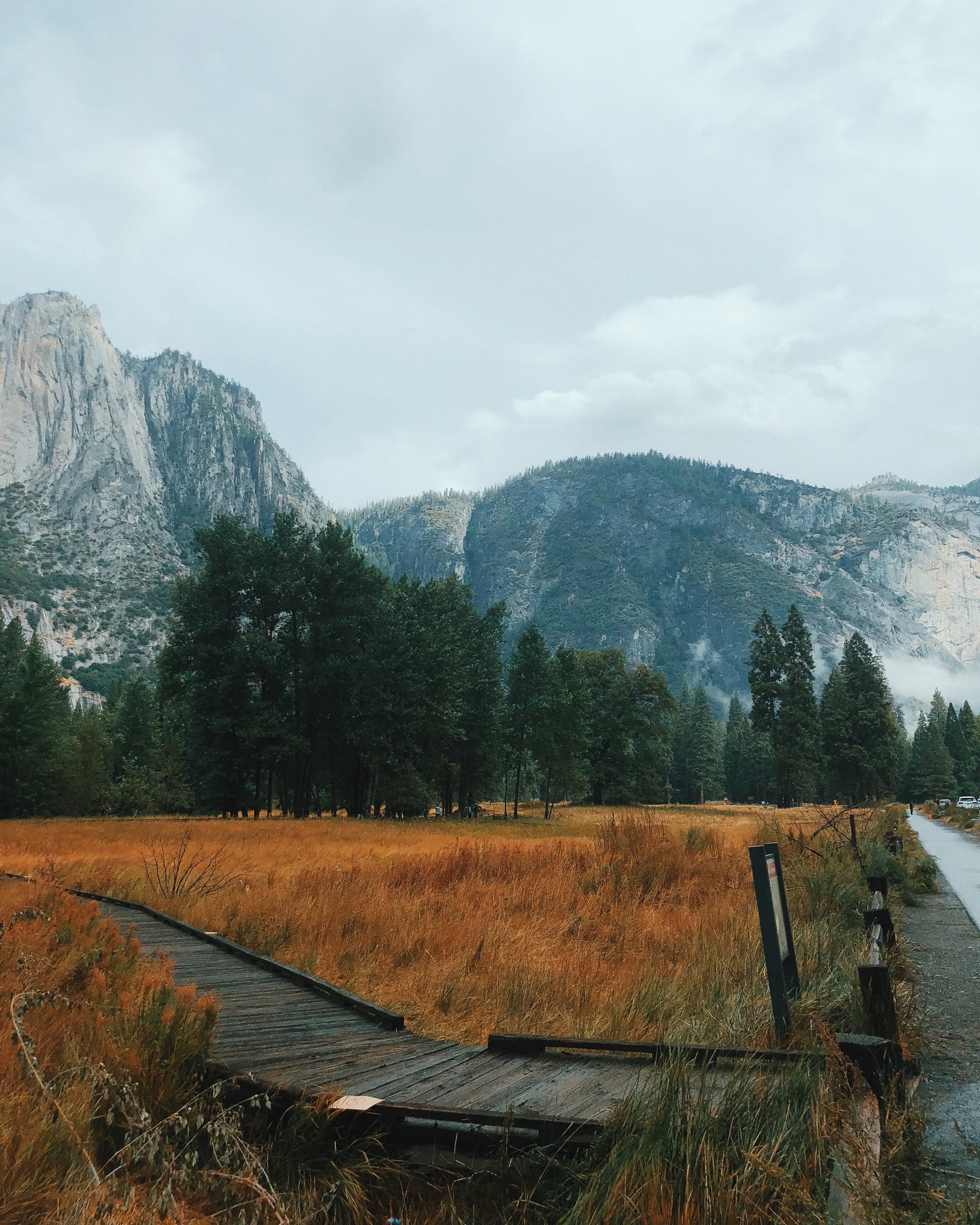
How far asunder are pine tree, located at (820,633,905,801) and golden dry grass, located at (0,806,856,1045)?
A: 56.6m

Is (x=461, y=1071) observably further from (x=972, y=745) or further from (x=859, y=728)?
(x=972, y=745)

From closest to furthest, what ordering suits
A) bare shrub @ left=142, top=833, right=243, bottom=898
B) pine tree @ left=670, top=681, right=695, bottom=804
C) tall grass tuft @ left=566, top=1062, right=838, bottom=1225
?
1. tall grass tuft @ left=566, top=1062, right=838, bottom=1225
2. bare shrub @ left=142, top=833, right=243, bottom=898
3. pine tree @ left=670, top=681, right=695, bottom=804

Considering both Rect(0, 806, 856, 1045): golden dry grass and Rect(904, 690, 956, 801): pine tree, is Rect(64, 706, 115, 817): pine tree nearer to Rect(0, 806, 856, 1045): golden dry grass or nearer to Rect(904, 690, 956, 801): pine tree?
Rect(0, 806, 856, 1045): golden dry grass

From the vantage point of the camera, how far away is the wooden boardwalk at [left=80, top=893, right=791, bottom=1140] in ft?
13.2

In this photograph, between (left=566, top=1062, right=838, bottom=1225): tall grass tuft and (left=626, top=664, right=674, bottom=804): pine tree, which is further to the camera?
(left=626, top=664, right=674, bottom=804): pine tree

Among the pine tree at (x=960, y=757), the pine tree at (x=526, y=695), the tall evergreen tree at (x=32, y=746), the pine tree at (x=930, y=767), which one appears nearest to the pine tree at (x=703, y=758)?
the pine tree at (x=930, y=767)

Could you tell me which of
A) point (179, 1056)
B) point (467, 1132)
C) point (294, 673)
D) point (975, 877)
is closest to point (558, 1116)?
point (467, 1132)

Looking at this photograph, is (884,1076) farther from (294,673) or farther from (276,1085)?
(294,673)

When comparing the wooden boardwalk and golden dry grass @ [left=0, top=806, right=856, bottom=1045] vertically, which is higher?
the wooden boardwalk

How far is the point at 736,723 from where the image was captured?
460ft

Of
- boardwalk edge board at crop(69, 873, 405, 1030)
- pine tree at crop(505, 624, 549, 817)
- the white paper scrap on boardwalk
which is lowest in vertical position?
boardwalk edge board at crop(69, 873, 405, 1030)

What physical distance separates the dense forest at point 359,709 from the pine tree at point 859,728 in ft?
0.55

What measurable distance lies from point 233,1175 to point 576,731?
53645 mm

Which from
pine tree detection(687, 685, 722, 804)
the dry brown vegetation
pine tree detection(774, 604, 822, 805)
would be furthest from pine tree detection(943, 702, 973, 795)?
the dry brown vegetation
